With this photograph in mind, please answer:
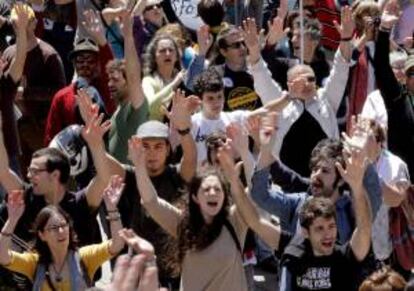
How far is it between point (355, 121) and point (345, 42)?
1.75 m

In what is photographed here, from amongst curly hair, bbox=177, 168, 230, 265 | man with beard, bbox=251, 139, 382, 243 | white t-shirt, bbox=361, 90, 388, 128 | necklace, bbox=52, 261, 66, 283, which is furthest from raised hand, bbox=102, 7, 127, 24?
necklace, bbox=52, 261, 66, 283

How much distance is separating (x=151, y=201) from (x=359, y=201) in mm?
1004

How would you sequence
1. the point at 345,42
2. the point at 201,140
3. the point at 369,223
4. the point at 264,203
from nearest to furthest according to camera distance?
the point at 369,223 < the point at 264,203 < the point at 201,140 < the point at 345,42

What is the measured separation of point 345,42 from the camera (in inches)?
318

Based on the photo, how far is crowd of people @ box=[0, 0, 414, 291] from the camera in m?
5.70

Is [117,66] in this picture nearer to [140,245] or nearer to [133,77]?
[133,77]

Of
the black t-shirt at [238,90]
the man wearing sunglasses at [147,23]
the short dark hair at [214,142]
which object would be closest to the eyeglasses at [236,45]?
the black t-shirt at [238,90]

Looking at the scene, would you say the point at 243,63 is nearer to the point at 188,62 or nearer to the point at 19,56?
the point at 188,62

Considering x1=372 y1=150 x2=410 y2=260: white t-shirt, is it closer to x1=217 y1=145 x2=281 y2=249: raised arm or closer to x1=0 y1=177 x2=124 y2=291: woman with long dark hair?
x1=217 y1=145 x2=281 y2=249: raised arm

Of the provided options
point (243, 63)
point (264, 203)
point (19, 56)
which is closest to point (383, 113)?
point (243, 63)

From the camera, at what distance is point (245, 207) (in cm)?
588

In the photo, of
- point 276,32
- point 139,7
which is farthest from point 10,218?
point 139,7

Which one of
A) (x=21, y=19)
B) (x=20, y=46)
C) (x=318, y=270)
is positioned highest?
(x=21, y=19)

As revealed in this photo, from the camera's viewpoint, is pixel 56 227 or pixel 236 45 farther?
pixel 236 45
